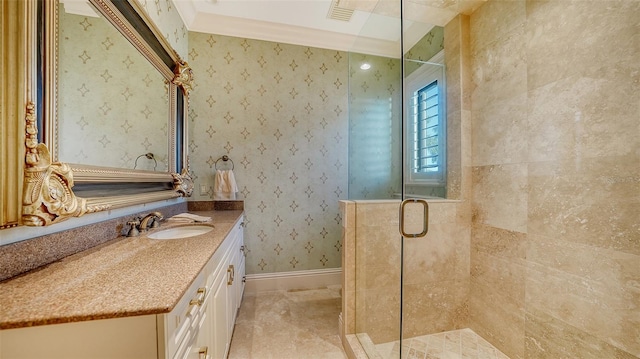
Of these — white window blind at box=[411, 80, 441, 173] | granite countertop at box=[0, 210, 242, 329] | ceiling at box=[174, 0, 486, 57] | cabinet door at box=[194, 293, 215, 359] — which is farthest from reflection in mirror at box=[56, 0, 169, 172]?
white window blind at box=[411, 80, 441, 173]

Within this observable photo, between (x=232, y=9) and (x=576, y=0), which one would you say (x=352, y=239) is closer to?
(x=576, y=0)

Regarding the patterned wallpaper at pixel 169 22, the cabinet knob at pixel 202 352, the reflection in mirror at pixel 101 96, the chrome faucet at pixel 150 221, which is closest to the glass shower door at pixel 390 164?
the cabinet knob at pixel 202 352

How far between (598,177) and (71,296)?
2.08m

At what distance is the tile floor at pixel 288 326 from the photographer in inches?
62.4

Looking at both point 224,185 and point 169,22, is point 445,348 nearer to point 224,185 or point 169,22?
point 224,185

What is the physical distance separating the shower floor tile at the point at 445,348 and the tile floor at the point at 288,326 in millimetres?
343

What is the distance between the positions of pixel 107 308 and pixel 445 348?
74.6 inches

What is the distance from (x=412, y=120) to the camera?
186 cm

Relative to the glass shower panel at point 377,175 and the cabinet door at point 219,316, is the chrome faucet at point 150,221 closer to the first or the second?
the cabinet door at point 219,316

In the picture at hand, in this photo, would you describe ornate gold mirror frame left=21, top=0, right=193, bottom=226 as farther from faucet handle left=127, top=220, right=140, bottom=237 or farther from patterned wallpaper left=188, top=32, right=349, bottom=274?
patterned wallpaper left=188, top=32, right=349, bottom=274

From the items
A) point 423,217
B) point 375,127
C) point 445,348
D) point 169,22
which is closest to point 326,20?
point 375,127

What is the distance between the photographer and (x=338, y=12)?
2125 mm

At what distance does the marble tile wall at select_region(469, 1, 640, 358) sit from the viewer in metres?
1.04

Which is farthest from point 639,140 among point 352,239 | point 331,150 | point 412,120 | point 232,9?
point 232,9
